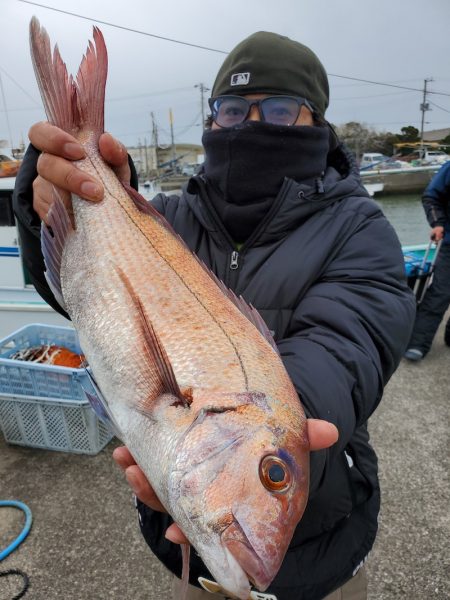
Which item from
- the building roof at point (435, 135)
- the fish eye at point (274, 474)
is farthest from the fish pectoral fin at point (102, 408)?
the building roof at point (435, 135)

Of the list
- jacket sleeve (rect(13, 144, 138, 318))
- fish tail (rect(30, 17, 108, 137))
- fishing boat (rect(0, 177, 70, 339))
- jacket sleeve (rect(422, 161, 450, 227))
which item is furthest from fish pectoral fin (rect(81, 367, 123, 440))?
jacket sleeve (rect(422, 161, 450, 227))

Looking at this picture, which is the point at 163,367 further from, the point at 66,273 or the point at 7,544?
the point at 7,544

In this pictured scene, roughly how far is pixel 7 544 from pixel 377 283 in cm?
294

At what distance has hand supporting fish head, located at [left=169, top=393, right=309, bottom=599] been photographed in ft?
3.17

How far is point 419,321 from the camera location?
537cm

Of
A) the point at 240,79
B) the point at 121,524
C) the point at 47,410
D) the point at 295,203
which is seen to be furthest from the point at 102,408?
the point at 47,410

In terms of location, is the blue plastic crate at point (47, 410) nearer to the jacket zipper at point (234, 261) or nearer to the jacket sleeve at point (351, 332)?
the jacket zipper at point (234, 261)

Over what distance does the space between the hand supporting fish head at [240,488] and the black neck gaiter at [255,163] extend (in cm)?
87

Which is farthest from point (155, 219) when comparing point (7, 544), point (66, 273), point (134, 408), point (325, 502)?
point (7, 544)

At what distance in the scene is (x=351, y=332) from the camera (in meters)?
1.31

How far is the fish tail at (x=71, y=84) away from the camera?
1.65 metres

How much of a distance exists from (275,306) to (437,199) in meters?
4.78

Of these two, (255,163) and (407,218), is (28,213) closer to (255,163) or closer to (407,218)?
(255,163)

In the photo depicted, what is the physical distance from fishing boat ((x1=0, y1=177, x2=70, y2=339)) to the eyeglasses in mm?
5037
